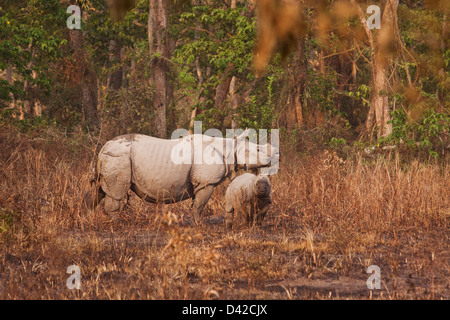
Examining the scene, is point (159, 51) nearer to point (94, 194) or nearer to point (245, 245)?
point (94, 194)

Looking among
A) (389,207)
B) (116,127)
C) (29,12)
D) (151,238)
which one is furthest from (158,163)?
(29,12)

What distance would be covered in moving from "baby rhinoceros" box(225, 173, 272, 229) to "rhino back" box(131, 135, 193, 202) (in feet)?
2.09

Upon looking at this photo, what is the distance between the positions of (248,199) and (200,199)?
639 millimetres

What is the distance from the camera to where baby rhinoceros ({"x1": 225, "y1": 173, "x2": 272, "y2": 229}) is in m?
8.61

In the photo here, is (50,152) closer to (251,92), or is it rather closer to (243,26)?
(243,26)

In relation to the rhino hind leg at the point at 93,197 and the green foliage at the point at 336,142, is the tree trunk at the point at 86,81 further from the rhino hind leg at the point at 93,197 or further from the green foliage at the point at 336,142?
the rhino hind leg at the point at 93,197

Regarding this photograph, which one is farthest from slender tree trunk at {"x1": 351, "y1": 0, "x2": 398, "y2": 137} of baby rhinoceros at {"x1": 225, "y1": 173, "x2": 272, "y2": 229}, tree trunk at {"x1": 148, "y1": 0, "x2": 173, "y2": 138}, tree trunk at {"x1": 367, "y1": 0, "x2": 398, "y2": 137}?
baby rhinoceros at {"x1": 225, "y1": 173, "x2": 272, "y2": 229}

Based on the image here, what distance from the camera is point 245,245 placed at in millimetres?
7566

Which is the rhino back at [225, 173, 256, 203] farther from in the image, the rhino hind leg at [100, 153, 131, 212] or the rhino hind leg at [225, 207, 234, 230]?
the rhino hind leg at [100, 153, 131, 212]

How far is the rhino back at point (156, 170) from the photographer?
8594mm

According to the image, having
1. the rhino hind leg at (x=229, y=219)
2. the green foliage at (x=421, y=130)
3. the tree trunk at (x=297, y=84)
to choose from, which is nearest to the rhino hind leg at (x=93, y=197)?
the rhino hind leg at (x=229, y=219)

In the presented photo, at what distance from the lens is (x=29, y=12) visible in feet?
61.8

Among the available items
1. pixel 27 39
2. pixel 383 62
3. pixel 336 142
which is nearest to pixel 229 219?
pixel 336 142

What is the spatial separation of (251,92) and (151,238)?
44.6 feet
